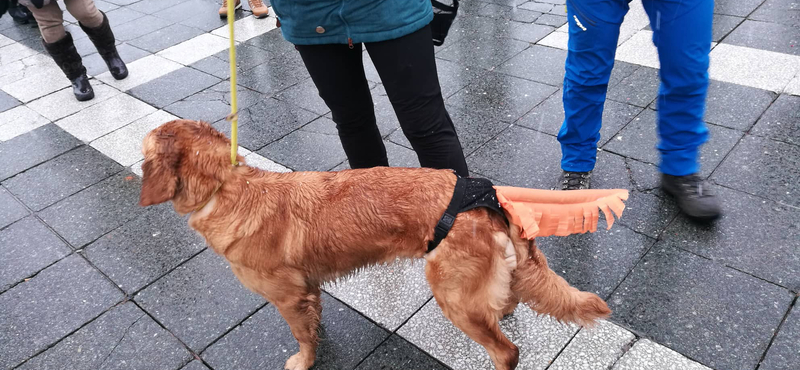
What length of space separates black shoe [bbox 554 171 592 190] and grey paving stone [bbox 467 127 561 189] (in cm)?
12

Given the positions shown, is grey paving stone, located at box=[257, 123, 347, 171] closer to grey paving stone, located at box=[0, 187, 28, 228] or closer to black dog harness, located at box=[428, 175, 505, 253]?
grey paving stone, located at box=[0, 187, 28, 228]

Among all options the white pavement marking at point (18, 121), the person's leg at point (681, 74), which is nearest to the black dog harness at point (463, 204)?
the person's leg at point (681, 74)

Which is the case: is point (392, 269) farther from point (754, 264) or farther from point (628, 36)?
point (628, 36)

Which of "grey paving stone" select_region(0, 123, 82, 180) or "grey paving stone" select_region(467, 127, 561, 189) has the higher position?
"grey paving stone" select_region(467, 127, 561, 189)

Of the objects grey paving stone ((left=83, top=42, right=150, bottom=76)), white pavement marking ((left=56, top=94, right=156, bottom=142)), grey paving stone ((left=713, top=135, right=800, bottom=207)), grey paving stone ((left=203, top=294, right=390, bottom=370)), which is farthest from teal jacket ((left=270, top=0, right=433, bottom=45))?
grey paving stone ((left=83, top=42, right=150, bottom=76))

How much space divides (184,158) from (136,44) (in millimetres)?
5293

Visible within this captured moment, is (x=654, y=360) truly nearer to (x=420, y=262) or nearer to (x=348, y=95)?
(x=420, y=262)

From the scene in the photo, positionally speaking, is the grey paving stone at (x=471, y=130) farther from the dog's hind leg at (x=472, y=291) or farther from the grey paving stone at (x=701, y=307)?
the dog's hind leg at (x=472, y=291)

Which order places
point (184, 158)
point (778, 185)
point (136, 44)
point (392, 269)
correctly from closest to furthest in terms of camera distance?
point (184, 158) < point (392, 269) < point (778, 185) < point (136, 44)

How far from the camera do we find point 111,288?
3.18 meters

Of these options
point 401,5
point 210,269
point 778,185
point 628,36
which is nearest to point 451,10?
point 401,5

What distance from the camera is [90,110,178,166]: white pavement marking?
446 cm

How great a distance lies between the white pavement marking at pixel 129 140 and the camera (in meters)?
4.46

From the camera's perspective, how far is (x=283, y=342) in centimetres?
275
